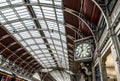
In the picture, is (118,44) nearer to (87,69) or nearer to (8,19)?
(87,69)

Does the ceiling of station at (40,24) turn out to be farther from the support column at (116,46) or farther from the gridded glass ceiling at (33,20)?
the support column at (116,46)

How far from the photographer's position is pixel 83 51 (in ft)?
28.9

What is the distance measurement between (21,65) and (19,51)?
26.0 ft

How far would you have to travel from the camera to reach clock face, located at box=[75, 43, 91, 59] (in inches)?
340

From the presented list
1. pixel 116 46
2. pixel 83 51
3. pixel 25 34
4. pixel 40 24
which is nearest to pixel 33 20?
pixel 40 24

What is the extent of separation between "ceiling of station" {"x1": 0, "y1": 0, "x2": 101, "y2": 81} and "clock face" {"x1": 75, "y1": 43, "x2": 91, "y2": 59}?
1.49m

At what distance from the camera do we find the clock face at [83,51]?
28.3 feet

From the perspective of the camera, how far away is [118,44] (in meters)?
5.47

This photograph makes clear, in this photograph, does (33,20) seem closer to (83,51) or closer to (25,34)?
(25,34)

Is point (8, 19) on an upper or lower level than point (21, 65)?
upper

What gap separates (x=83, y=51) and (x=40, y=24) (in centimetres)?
1253

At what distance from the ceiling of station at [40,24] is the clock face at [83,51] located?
149 cm

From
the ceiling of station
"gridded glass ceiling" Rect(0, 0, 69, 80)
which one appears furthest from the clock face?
"gridded glass ceiling" Rect(0, 0, 69, 80)

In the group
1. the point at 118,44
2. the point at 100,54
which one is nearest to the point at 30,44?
the point at 100,54
